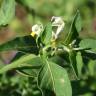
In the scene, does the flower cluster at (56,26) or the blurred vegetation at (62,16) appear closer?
the flower cluster at (56,26)

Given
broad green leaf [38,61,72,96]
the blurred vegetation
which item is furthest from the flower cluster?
the blurred vegetation

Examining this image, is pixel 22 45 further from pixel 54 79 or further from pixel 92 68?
pixel 92 68

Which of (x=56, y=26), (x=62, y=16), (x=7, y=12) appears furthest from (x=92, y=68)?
(x=7, y=12)

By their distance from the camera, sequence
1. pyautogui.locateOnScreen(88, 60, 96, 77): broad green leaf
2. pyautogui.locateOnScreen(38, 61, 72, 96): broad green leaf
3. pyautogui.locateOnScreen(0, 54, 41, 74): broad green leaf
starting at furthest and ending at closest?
pyautogui.locateOnScreen(88, 60, 96, 77): broad green leaf < pyautogui.locateOnScreen(0, 54, 41, 74): broad green leaf < pyautogui.locateOnScreen(38, 61, 72, 96): broad green leaf

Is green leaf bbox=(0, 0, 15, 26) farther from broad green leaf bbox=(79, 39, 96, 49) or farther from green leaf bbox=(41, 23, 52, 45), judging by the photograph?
broad green leaf bbox=(79, 39, 96, 49)

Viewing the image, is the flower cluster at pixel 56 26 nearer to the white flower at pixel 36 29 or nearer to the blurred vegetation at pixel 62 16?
the white flower at pixel 36 29

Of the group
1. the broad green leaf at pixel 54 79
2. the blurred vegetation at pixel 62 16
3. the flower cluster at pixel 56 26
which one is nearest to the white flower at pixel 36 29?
the flower cluster at pixel 56 26
